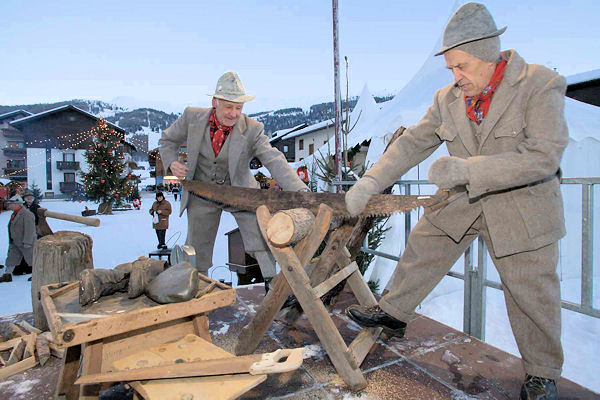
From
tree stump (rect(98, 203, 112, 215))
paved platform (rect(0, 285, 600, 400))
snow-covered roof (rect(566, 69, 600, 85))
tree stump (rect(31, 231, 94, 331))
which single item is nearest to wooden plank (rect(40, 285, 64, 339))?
paved platform (rect(0, 285, 600, 400))

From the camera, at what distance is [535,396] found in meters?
1.89

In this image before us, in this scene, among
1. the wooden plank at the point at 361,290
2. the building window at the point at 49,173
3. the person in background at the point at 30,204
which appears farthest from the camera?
the building window at the point at 49,173

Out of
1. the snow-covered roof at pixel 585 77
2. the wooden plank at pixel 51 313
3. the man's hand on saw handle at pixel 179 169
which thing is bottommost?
the wooden plank at pixel 51 313

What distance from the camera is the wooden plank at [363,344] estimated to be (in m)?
2.38

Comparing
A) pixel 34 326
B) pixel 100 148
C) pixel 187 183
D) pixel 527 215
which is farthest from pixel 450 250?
pixel 100 148

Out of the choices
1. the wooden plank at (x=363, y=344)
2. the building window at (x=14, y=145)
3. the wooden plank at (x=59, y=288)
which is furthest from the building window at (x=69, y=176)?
the wooden plank at (x=363, y=344)

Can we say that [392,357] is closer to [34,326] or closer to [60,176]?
[34,326]

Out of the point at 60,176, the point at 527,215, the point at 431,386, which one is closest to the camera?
the point at 527,215

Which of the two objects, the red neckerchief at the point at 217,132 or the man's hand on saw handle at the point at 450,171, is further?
the red neckerchief at the point at 217,132

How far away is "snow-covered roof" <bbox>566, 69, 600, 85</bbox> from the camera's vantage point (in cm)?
898

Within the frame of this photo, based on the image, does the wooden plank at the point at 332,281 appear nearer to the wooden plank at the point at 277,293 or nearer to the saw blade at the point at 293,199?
the wooden plank at the point at 277,293

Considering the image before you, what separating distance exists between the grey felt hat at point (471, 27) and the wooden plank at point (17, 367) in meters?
3.16

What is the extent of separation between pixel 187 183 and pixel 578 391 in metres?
3.19

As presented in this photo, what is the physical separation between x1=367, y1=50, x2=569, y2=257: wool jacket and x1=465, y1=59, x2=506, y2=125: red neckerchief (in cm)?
3
